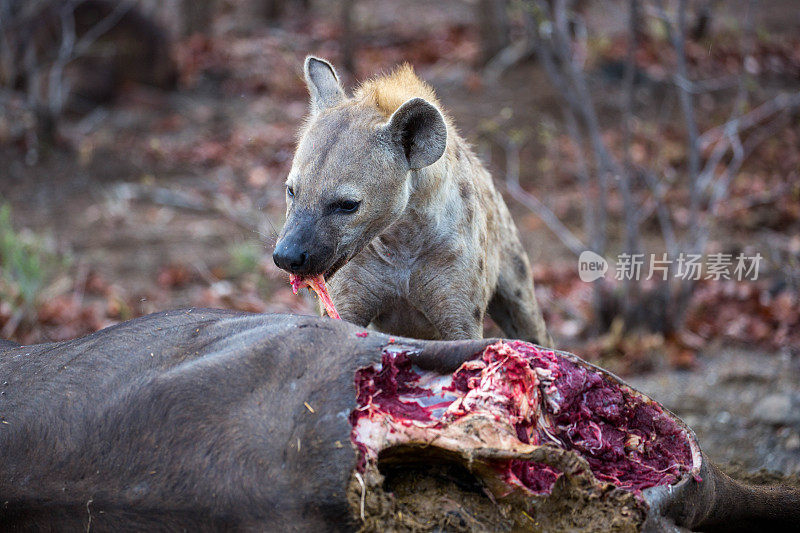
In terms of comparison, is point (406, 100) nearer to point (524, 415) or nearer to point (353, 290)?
point (353, 290)

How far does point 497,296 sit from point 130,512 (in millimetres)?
2261

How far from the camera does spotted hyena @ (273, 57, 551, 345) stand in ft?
9.06

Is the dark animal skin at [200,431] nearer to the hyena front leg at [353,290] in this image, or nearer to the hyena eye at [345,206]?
the hyena eye at [345,206]

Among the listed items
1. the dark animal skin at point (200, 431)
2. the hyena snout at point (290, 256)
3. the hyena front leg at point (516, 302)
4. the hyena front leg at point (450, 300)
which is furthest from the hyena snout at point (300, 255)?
the hyena front leg at point (516, 302)

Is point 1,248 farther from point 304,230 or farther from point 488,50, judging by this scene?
point 488,50

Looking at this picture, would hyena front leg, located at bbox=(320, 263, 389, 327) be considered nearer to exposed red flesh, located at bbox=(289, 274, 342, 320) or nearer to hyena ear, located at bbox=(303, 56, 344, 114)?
exposed red flesh, located at bbox=(289, 274, 342, 320)

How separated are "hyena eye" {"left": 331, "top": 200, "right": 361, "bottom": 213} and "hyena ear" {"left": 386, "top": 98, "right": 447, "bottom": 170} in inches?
11.7

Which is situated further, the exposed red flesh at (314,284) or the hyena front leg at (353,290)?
the hyena front leg at (353,290)

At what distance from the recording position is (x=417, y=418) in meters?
1.95

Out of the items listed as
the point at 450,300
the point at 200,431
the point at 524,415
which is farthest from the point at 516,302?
the point at 200,431

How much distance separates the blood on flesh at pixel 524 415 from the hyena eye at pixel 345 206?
31.8 inches

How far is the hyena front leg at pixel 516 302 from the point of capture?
3.83 metres

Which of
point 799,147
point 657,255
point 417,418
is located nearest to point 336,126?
point 417,418

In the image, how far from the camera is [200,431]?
6.38ft
